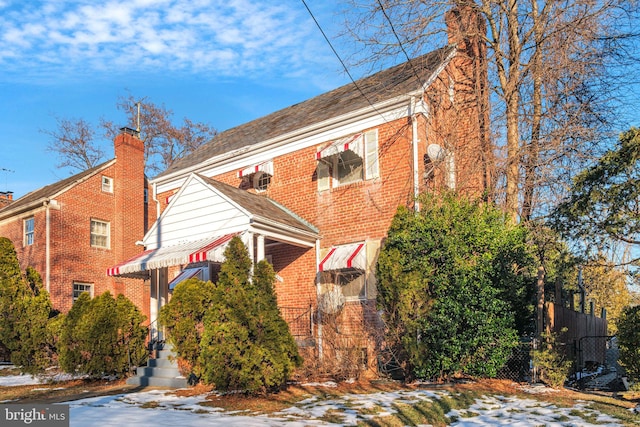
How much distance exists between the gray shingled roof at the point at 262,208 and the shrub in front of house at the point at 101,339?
3.57 metres

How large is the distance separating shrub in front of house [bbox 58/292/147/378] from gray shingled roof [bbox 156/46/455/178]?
6.21 metres

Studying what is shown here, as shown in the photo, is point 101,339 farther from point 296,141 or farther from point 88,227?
point 88,227

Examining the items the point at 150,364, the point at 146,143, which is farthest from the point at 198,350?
the point at 146,143

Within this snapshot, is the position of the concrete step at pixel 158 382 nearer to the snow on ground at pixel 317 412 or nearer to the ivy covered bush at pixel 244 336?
the ivy covered bush at pixel 244 336

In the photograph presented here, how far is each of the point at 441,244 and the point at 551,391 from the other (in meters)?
3.29

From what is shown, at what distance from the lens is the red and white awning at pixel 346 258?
1239 centimetres

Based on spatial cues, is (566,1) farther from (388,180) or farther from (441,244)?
(441,244)

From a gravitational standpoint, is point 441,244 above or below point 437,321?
above

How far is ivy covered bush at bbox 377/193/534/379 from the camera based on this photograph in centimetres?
1015

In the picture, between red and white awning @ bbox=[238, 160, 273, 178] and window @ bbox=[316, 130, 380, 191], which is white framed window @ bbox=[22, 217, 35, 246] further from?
window @ bbox=[316, 130, 380, 191]

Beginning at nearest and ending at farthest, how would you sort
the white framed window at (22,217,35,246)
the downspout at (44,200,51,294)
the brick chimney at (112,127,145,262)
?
the downspout at (44,200,51,294) → the white framed window at (22,217,35,246) → the brick chimney at (112,127,145,262)

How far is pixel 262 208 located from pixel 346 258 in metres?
2.40

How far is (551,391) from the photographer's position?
9.42 m

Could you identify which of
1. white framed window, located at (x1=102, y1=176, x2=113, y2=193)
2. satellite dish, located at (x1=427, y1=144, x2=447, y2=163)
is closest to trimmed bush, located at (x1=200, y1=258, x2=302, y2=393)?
satellite dish, located at (x1=427, y1=144, x2=447, y2=163)
